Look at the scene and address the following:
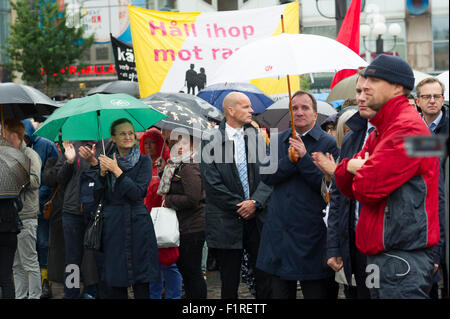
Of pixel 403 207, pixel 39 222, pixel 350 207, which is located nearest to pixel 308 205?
pixel 350 207

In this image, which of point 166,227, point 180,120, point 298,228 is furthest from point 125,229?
point 298,228

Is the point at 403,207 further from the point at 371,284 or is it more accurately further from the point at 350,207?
the point at 350,207

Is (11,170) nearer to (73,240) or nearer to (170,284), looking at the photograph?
(73,240)

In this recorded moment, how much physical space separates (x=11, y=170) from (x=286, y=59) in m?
2.74

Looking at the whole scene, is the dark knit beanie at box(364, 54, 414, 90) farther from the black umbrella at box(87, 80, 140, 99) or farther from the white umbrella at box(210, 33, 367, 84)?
the black umbrella at box(87, 80, 140, 99)

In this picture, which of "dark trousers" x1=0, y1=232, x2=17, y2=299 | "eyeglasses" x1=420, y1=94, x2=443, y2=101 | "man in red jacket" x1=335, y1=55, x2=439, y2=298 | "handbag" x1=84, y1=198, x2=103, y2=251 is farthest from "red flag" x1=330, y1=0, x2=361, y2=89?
"man in red jacket" x1=335, y1=55, x2=439, y2=298

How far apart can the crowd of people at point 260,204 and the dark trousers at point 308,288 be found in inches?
0.4

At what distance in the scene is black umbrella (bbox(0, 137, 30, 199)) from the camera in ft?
19.9

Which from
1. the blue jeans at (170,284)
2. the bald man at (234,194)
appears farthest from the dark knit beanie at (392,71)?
the blue jeans at (170,284)

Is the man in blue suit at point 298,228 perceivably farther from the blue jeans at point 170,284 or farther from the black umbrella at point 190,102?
the black umbrella at point 190,102

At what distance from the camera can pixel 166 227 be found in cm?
631

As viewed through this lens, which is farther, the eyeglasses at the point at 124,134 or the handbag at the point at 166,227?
the handbag at the point at 166,227

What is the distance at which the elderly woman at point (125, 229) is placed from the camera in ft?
18.8

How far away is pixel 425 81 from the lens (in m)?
6.35
